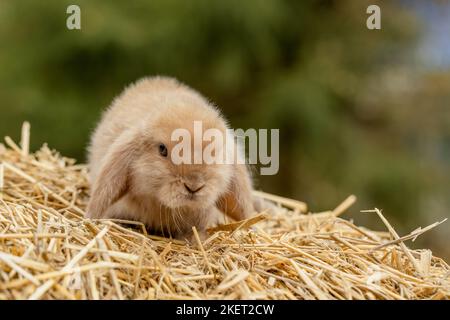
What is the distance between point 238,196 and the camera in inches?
101

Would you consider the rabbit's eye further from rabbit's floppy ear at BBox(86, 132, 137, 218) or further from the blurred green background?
the blurred green background

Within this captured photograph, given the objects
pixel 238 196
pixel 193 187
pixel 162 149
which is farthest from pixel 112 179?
pixel 238 196

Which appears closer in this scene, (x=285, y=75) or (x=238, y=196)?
(x=238, y=196)

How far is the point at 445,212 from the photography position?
255 inches

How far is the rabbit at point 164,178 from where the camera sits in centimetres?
221

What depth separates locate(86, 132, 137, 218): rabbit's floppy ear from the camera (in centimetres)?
242

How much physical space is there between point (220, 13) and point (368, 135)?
85.8 inches

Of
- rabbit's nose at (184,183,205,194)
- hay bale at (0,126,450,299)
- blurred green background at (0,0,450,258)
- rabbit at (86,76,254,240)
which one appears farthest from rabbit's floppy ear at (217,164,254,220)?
blurred green background at (0,0,450,258)

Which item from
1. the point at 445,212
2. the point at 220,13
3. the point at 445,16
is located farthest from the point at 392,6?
the point at 445,212

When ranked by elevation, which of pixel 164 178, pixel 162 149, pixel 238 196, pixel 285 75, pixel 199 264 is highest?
pixel 285 75

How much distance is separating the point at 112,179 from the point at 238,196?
1.76 feet

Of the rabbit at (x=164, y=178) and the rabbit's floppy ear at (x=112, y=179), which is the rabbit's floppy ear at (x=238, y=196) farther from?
the rabbit's floppy ear at (x=112, y=179)

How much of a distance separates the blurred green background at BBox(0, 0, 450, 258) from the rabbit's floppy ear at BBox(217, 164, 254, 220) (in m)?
3.10

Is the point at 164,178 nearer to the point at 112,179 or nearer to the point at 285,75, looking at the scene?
the point at 112,179
